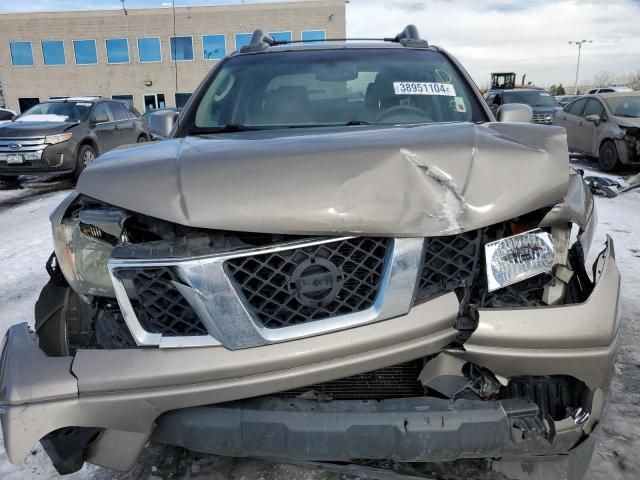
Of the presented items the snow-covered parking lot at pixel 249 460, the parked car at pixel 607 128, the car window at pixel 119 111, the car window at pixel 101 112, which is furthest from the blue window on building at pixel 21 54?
the parked car at pixel 607 128

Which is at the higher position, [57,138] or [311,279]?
[311,279]

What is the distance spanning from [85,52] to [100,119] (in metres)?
29.7

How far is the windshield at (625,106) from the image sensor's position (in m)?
9.94

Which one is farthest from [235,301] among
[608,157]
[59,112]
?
[59,112]

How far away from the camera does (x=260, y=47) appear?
11.1 ft

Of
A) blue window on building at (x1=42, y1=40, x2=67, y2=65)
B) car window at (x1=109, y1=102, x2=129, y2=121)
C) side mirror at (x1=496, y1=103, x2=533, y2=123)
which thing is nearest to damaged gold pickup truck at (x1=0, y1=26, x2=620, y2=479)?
side mirror at (x1=496, y1=103, x2=533, y2=123)

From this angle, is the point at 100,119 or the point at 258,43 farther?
the point at 100,119

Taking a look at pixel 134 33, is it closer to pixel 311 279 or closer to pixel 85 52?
pixel 85 52

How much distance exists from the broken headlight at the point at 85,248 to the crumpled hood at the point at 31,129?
343 inches

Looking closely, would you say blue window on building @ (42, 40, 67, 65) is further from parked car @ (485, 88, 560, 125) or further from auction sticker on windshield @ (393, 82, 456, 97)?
auction sticker on windshield @ (393, 82, 456, 97)

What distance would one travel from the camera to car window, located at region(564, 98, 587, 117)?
11.3m

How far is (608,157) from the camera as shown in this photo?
989 cm

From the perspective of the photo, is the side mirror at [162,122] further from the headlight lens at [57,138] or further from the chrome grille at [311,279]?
the headlight lens at [57,138]

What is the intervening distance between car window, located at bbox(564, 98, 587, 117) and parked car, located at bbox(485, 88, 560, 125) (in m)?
3.28
